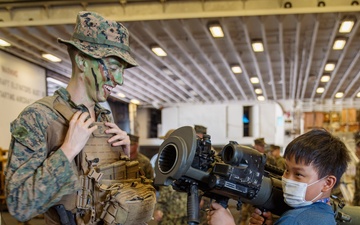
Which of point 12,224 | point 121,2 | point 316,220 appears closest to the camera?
point 316,220

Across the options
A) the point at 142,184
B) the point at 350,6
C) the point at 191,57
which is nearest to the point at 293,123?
the point at 191,57

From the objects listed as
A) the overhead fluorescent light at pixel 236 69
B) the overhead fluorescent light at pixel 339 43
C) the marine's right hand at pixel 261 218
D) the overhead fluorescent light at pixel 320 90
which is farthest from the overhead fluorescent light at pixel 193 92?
the marine's right hand at pixel 261 218

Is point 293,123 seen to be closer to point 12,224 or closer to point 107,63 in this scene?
point 12,224

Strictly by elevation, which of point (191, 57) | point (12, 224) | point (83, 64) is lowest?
point (12, 224)

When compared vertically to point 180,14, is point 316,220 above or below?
below

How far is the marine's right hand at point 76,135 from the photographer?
1.38m

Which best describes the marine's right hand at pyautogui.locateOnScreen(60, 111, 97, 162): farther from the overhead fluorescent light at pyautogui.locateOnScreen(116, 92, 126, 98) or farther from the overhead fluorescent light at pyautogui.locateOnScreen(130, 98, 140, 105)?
the overhead fluorescent light at pyautogui.locateOnScreen(130, 98, 140, 105)

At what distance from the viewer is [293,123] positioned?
16.3 metres

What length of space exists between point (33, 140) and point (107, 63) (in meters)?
0.44

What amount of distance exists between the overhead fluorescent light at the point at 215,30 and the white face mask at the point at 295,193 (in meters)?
4.35

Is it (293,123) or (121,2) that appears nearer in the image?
(121,2)

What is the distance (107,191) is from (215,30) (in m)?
4.79

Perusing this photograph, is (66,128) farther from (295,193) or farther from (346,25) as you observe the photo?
(346,25)

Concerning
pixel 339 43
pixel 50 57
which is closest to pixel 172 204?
pixel 339 43
